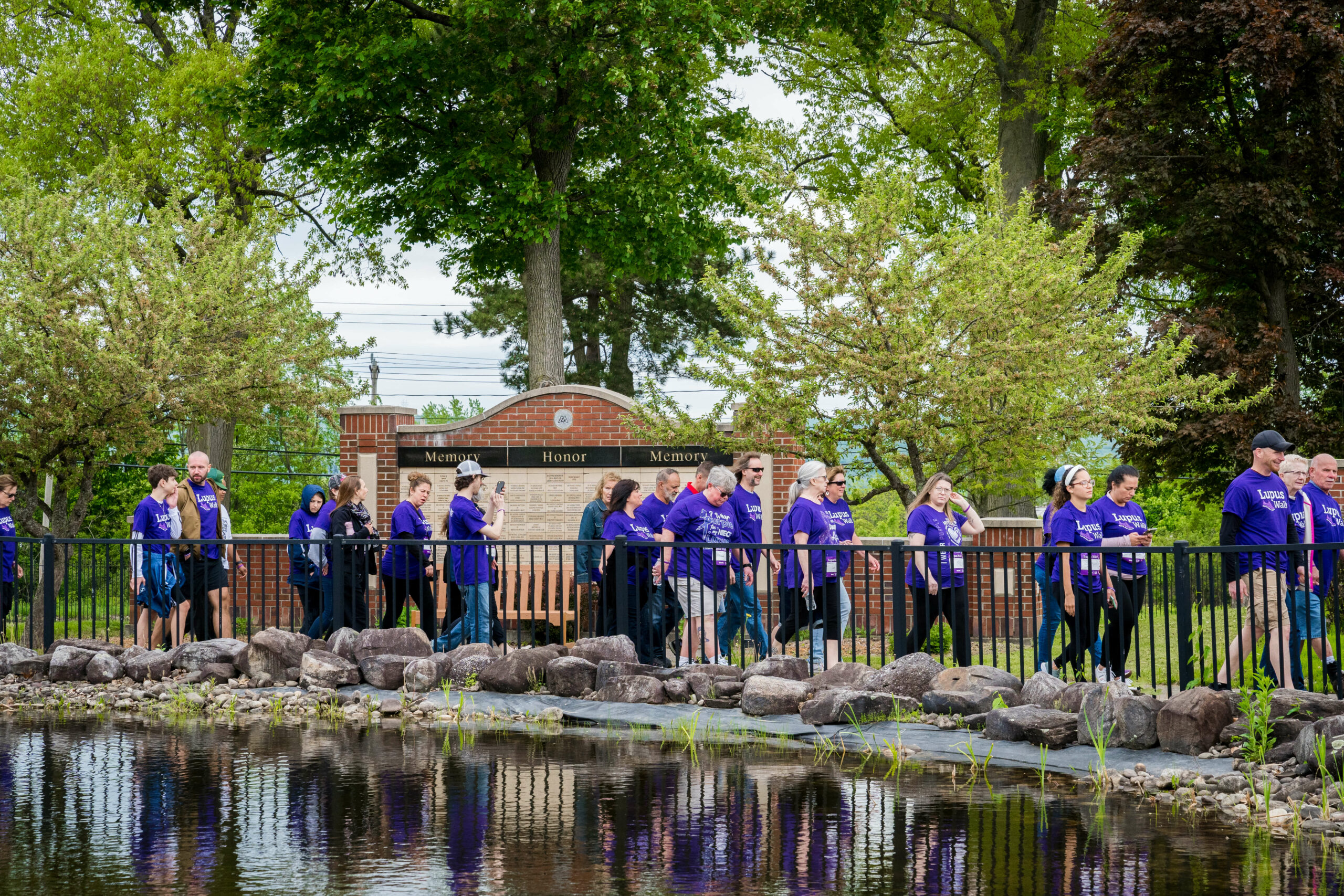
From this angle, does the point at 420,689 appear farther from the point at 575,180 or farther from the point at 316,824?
the point at 575,180

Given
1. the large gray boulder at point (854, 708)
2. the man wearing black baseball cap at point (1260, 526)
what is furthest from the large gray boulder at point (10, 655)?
the man wearing black baseball cap at point (1260, 526)

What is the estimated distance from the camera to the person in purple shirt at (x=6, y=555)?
41.5ft

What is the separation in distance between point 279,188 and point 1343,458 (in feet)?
70.5

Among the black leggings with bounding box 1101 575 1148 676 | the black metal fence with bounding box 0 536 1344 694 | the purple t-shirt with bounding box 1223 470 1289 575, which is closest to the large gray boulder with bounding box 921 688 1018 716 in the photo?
the black metal fence with bounding box 0 536 1344 694

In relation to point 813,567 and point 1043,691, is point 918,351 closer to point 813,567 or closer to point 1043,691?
point 813,567

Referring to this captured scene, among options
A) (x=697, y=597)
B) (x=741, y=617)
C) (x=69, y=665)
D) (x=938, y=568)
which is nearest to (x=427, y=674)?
(x=697, y=597)

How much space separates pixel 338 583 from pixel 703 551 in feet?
10.9

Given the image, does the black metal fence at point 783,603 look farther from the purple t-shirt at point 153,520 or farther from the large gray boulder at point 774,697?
the large gray boulder at point 774,697

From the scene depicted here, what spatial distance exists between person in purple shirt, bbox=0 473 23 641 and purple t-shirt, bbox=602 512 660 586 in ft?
18.0

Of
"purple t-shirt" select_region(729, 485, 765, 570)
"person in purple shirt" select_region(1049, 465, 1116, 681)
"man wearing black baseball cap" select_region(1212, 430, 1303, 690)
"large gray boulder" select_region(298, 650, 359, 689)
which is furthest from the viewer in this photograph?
"purple t-shirt" select_region(729, 485, 765, 570)

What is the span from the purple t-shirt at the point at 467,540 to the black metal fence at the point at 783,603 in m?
0.03

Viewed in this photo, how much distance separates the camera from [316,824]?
6566 mm

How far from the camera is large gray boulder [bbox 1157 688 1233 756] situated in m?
7.80

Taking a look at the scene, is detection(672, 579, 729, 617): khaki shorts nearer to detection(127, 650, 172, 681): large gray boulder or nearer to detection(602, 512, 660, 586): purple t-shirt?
detection(602, 512, 660, 586): purple t-shirt
